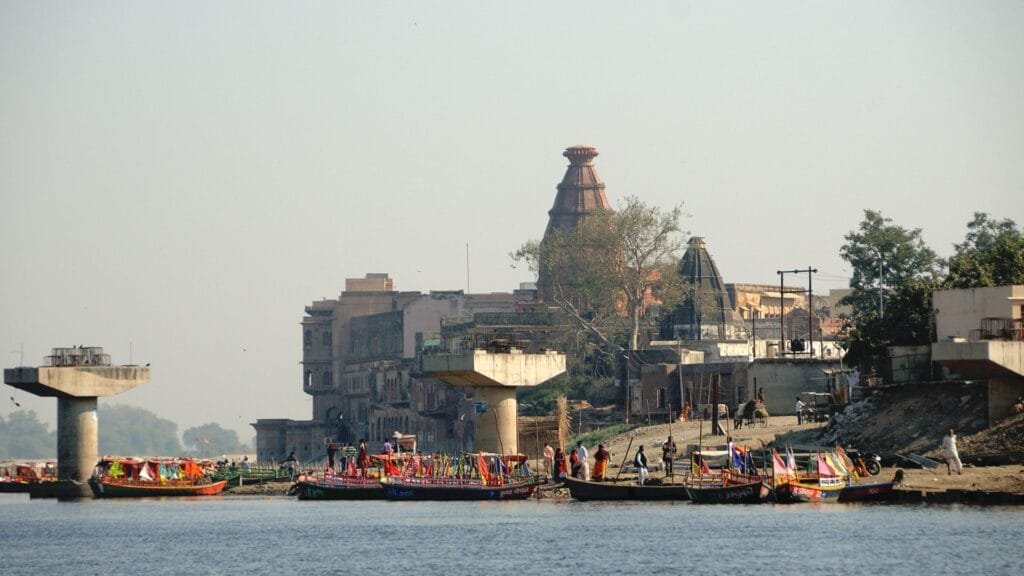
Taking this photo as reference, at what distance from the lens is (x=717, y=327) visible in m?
133

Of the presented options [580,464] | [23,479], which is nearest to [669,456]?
[580,464]

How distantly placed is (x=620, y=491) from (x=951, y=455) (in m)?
12.4

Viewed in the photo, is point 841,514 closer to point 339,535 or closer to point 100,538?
point 339,535

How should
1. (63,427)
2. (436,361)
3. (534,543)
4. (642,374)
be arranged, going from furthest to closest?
(642,374) < (63,427) < (436,361) < (534,543)

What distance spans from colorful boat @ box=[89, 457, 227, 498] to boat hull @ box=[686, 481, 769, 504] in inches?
1217

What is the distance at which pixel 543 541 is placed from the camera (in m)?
62.4

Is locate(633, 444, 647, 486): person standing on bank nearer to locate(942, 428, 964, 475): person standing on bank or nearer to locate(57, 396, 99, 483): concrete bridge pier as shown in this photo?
locate(942, 428, 964, 475): person standing on bank

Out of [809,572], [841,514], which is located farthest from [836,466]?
[809,572]

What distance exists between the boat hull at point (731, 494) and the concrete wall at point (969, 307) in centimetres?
1252

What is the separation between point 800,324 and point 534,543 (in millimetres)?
92310

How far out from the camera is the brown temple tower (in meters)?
160

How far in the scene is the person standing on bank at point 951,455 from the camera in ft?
224

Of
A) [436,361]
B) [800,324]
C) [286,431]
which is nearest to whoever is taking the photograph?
[436,361]

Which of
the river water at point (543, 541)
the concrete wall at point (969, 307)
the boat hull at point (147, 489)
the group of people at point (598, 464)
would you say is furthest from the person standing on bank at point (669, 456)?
the boat hull at point (147, 489)
